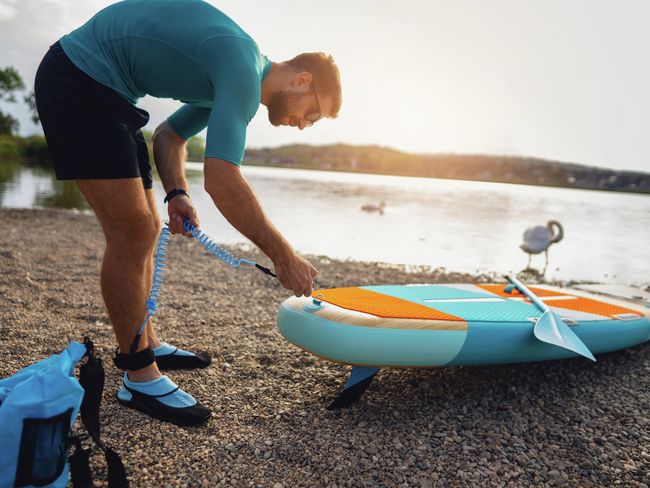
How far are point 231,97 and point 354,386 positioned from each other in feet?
5.37

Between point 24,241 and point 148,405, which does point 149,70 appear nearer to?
point 148,405

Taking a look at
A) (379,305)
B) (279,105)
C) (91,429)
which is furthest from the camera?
(379,305)

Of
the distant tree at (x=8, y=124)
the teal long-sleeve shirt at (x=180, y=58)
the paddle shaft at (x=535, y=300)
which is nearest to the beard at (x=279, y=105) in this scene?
the teal long-sleeve shirt at (x=180, y=58)

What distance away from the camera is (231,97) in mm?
1716

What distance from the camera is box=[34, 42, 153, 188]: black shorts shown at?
1.91m

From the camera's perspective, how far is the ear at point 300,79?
6.95ft

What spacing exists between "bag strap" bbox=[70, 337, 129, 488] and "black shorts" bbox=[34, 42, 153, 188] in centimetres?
69

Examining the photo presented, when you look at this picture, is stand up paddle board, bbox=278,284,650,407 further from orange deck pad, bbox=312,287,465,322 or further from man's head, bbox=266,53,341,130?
man's head, bbox=266,53,341,130

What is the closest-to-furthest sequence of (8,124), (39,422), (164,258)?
(39,422), (164,258), (8,124)

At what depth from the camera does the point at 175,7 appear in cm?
195

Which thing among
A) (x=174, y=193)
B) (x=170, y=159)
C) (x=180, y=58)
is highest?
(x=180, y=58)

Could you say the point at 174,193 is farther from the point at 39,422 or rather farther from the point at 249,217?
the point at 39,422

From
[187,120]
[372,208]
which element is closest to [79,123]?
[187,120]

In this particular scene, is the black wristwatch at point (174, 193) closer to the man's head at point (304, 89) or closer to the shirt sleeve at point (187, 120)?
the shirt sleeve at point (187, 120)
